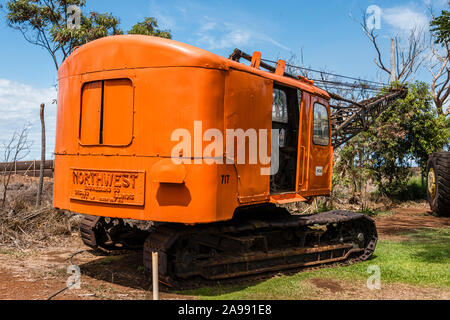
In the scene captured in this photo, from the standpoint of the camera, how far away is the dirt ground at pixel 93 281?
5.25 meters

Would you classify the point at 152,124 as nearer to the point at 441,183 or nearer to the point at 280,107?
the point at 280,107

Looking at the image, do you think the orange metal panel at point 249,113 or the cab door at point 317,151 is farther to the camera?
the cab door at point 317,151

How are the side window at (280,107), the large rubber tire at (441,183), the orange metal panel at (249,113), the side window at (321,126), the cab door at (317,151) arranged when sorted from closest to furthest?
1. the orange metal panel at (249,113)
2. the side window at (280,107)
3. the cab door at (317,151)
4. the side window at (321,126)
5. the large rubber tire at (441,183)

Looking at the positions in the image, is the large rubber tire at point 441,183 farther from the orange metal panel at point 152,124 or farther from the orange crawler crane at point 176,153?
the orange metal panel at point 152,124

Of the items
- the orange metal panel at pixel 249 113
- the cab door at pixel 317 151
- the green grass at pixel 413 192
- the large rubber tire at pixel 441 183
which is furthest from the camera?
the green grass at pixel 413 192

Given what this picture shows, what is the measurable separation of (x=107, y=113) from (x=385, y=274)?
5006mm

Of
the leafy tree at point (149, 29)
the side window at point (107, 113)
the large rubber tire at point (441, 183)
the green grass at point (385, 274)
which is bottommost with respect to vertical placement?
the green grass at point (385, 274)

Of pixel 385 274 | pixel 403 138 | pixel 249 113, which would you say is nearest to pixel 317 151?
pixel 249 113

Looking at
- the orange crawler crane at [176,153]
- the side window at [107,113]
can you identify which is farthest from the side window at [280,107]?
the side window at [107,113]

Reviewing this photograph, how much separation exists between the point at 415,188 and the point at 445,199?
231 inches

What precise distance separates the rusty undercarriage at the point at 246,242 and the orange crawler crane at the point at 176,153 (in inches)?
0.8

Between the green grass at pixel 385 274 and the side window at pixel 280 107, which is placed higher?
the side window at pixel 280 107

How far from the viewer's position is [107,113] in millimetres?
5645

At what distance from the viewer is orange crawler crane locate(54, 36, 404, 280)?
5137 mm
